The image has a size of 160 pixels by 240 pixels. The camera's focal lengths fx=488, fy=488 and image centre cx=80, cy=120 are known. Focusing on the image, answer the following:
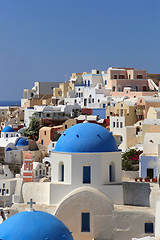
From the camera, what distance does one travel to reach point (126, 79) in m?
54.8

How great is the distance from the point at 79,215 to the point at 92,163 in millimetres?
1947

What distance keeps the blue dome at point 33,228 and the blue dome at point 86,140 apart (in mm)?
4189

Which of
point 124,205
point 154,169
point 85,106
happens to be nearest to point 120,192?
point 124,205

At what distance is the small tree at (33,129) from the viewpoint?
48141mm

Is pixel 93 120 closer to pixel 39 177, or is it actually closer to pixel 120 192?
pixel 39 177

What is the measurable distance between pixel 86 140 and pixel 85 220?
2.91 meters

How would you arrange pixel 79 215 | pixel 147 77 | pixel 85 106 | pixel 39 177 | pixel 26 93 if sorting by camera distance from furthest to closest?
1. pixel 26 93
2. pixel 147 77
3. pixel 85 106
4. pixel 39 177
5. pixel 79 215

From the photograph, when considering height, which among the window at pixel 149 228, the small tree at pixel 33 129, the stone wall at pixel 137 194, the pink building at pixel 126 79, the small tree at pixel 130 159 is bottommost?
the window at pixel 149 228

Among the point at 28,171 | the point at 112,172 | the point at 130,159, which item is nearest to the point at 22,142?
the point at 130,159

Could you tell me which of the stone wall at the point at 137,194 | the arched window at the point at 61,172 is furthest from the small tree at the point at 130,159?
the arched window at the point at 61,172

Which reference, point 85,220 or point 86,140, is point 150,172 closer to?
point 86,140

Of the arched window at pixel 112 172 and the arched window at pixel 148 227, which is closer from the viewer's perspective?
the arched window at pixel 148 227

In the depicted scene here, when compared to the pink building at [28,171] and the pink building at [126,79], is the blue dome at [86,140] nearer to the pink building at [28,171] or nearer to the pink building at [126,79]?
the pink building at [28,171]

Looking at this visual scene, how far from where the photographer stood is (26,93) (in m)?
68.3
